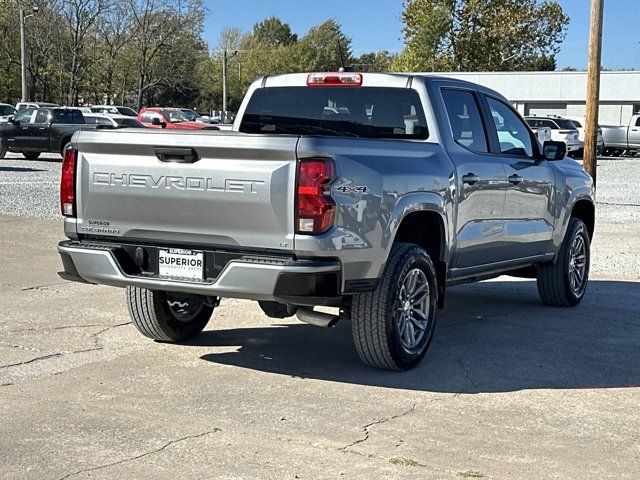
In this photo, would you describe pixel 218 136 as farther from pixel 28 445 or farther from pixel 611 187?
pixel 611 187

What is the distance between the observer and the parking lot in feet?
16.1

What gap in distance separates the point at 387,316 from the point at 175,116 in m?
34.7

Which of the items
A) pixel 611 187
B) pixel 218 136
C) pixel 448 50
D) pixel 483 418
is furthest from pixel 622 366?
pixel 448 50

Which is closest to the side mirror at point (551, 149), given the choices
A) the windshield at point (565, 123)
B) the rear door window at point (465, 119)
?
the rear door window at point (465, 119)

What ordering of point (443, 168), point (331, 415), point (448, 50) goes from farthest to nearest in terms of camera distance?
point (448, 50), point (443, 168), point (331, 415)

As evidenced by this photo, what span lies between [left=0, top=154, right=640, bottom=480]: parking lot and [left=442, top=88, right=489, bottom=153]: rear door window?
1467 millimetres

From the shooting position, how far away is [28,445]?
200 inches

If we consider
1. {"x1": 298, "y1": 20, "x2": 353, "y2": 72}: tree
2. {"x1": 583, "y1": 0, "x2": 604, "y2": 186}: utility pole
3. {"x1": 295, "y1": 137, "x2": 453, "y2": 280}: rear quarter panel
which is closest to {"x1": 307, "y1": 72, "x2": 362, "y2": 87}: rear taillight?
{"x1": 295, "y1": 137, "x2": 453, "y2": 280}: rear quarter panel

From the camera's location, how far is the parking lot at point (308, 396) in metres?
4.92

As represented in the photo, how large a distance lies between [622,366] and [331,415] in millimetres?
2393

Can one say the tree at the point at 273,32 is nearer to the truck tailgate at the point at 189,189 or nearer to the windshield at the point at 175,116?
the windshield at the point at 175,116

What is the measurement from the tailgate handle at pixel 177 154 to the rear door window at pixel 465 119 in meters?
2.17

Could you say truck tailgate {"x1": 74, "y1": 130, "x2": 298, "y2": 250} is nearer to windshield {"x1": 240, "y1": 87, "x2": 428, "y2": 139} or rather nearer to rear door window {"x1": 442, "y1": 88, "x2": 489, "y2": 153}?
windshield {"x1": 240, "y1": 87, "x2": 428, "y2": 139}

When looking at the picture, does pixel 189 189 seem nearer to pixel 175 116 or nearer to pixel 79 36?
pixel 175 116
